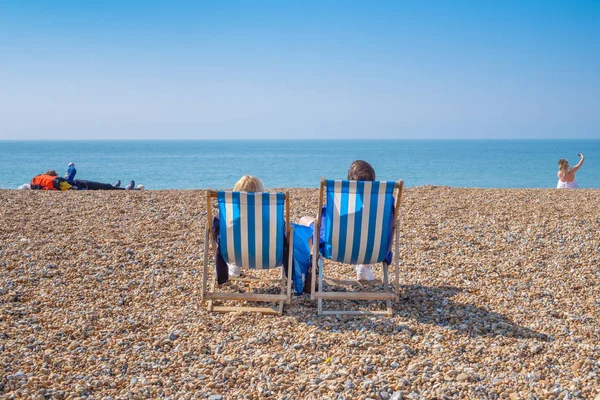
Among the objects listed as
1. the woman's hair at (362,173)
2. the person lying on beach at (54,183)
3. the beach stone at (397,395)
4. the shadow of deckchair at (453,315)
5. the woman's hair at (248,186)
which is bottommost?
the beach stone at (397,395)

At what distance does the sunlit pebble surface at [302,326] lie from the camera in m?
3.37

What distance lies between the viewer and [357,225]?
15.2ft

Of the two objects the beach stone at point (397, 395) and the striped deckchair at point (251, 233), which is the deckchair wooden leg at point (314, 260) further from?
the beach stone at point (397, 395)

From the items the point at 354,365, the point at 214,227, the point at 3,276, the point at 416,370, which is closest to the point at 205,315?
the point at 214,227

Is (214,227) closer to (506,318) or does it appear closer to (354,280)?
(354,280)

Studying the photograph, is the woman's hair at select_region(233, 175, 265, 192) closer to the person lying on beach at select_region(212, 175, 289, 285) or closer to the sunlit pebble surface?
the person lying on beach at select_region(212, 175, 289, 285)

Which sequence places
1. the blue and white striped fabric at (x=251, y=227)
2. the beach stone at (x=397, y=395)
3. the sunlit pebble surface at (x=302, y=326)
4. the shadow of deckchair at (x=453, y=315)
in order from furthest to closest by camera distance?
1. the blue and white striped fabric at (x=251, y=227)
2. the shadow of deckchair at (x=453, y=315)
3. the sunlit pebble surface at (x=302, y=326)
4. the beach stone at (x=397, y=395)

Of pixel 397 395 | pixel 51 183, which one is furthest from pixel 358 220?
pixel 51 183

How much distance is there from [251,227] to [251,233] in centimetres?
6

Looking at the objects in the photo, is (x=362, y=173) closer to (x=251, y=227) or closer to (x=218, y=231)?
(x=251, y=227)

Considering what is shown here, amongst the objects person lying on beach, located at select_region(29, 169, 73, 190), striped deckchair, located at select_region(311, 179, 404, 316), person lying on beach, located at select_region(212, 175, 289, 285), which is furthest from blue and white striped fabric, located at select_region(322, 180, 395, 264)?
person lying on beach, located at select_region(29, 169, 73, 190)

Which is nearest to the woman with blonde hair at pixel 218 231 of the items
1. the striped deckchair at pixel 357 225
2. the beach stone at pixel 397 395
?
the striped deckchair at pixel 357 225

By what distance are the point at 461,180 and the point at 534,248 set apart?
36.3 metres

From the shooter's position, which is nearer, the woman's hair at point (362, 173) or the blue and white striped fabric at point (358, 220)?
the blue and white striped fabric at point (358, 220)
